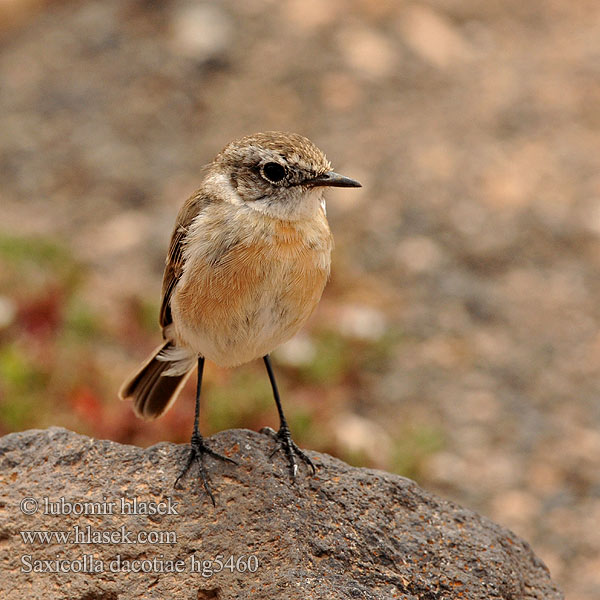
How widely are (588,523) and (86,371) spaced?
4426 millimetres

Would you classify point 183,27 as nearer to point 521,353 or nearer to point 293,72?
point 293,72

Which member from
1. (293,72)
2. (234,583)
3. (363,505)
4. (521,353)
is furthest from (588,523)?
(293,72)

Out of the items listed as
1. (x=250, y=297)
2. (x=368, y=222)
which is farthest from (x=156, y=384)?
(x=368, y=222)

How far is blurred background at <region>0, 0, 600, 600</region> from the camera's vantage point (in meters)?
7.92

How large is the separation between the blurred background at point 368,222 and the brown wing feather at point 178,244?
2224mm

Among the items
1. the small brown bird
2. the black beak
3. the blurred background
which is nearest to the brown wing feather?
the small brown bird

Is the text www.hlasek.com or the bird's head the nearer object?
the text www.hlasek.com

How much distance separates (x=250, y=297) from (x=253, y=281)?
88 mm

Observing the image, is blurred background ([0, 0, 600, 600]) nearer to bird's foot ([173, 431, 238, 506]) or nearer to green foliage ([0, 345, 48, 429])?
green foliage ([0, 345, 48, 429])

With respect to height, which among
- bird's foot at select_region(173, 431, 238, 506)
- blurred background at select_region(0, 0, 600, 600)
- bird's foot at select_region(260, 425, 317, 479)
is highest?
blurred background at select_region(0, 0, 600, 600)

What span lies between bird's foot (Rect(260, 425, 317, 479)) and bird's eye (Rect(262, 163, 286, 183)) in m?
1.39

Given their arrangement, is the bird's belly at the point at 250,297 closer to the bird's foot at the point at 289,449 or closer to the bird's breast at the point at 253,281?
the bird's breast at the point at 253,281

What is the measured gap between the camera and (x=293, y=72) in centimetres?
1293

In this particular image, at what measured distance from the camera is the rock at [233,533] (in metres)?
4.21
